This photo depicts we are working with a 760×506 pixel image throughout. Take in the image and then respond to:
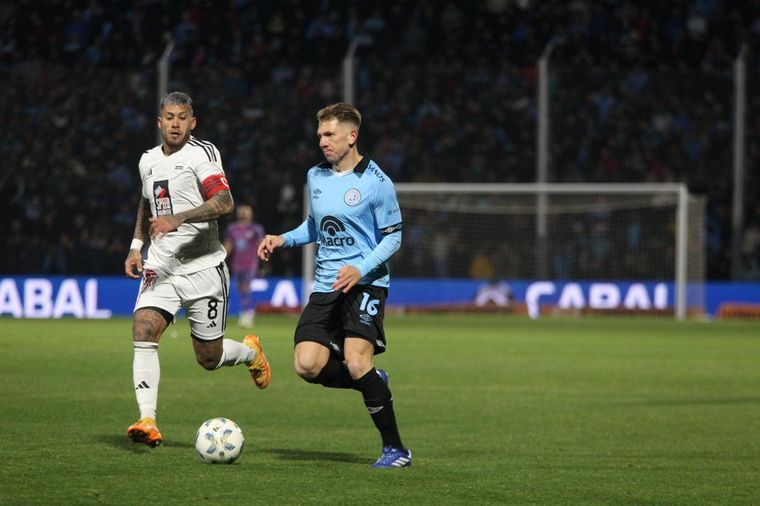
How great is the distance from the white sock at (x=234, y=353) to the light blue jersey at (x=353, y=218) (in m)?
1.25

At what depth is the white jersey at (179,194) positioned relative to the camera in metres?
8.17

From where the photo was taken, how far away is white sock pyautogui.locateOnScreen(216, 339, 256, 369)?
338 inches

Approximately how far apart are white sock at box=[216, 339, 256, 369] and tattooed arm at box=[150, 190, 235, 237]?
101 centimetres

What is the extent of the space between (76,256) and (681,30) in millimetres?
14937

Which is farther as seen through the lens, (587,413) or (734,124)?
(734,124)

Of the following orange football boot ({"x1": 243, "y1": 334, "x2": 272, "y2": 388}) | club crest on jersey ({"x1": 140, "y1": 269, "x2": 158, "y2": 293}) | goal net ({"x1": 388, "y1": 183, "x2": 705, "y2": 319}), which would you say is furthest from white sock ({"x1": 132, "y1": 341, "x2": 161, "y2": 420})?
goal net ({"x1": 388, "y1": 183, "x2": 705, "y2": 319})

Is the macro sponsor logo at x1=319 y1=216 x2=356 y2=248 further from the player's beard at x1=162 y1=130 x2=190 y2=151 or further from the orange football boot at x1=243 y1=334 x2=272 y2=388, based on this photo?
the orange football boot at x1=243 y1=334 x2=272 y2=388

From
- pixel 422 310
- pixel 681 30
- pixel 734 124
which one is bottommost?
pixel 422 310

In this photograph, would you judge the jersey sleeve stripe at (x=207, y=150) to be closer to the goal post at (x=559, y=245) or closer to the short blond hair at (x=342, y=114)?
the short blond hair at (x=342, y=114)

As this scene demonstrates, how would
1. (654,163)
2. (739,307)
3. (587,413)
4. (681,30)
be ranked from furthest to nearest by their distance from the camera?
1. (681,30)
2. (654,163)
3. (739,307)
4. (587,413)

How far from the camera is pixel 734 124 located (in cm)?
2647

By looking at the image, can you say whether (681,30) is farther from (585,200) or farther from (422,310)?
(422,310)

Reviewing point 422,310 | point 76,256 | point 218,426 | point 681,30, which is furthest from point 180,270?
point 681,30

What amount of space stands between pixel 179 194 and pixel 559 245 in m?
19.4
